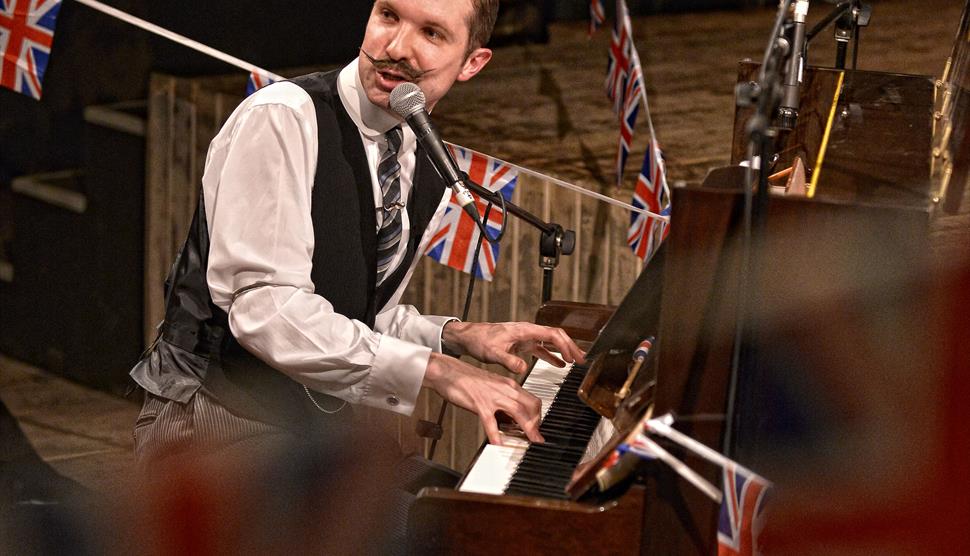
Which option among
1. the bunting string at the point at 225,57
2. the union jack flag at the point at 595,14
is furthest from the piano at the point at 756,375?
the union jack flag at the point at 595,14

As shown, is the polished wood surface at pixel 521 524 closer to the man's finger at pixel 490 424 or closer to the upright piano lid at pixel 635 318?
the man's finger at pixel 490 424

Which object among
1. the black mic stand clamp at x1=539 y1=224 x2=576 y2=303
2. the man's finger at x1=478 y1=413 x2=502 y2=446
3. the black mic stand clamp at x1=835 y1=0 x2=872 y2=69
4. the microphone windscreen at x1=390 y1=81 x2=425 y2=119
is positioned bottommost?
the man's finger at x1=478 y1=413 x2=502 y2=446

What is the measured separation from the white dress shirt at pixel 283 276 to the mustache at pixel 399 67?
0.16 meters

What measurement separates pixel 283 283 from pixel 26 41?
186cm

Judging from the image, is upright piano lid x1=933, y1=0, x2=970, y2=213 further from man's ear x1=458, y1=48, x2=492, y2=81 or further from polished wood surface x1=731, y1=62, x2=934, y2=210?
man's ear x1=458, y1=48, x2=492, y2=81

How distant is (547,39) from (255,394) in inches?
150

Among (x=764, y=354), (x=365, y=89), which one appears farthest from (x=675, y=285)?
(x=365, y=89)

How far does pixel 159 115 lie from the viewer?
4582mm

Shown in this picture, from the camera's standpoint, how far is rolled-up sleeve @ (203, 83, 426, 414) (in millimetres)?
1761

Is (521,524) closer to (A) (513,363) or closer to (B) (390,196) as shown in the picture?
(A) (513,363)

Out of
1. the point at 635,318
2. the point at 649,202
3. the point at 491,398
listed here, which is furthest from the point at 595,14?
the point at 491,398

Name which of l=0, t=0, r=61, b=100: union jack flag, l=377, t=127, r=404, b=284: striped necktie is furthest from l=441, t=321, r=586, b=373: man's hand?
l=0, t=0, r=61, b=100: union jack flag

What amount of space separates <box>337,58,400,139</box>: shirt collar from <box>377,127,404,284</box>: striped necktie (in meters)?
0.05

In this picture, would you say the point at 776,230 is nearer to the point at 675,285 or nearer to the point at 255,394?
the point at 675,285
